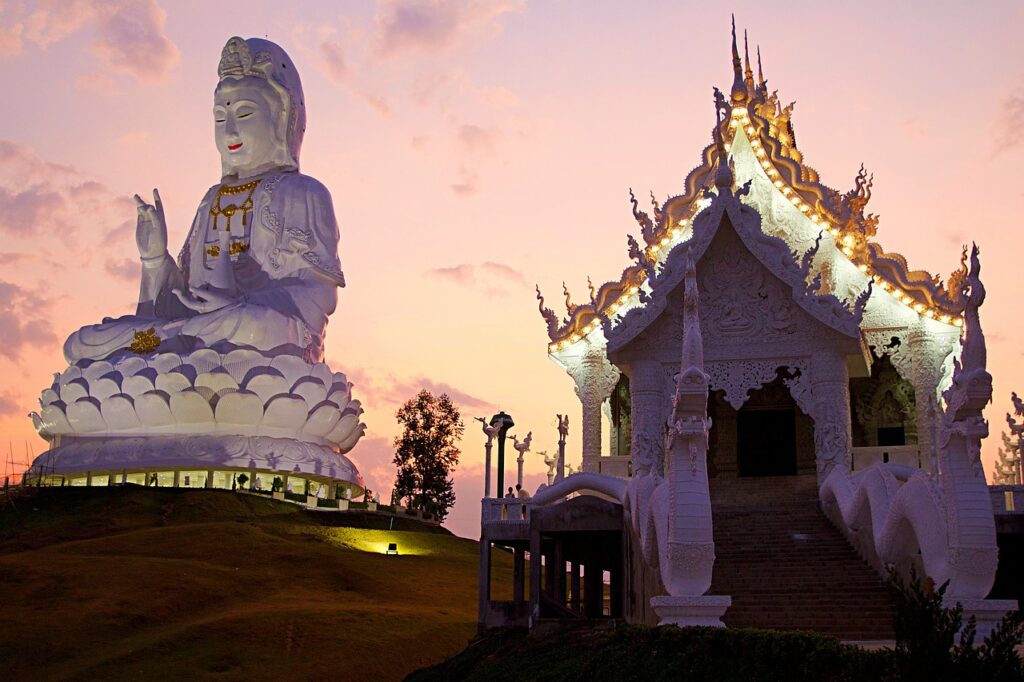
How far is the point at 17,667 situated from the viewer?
696 inches

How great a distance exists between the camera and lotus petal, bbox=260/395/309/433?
36.4 meters

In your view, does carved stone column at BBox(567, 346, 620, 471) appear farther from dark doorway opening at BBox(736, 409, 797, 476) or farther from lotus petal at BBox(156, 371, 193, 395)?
lotus petal at BBox(156, 371, 193, 395)

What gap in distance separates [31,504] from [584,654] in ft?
77.0

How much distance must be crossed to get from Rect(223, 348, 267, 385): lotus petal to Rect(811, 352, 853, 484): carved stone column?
20.8 m

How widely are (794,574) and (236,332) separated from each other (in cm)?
2478

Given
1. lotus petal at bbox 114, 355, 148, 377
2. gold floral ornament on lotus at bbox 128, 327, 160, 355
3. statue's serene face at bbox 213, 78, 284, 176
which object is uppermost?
statue's serene face at bbox 213, 78, 284, 176

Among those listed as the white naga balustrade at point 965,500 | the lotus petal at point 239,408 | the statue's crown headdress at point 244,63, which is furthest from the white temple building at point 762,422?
the statue's crown headdress at point 244,63

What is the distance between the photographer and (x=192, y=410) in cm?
3622

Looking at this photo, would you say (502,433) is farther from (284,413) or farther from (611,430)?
(284,413)

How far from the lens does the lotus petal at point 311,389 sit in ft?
120

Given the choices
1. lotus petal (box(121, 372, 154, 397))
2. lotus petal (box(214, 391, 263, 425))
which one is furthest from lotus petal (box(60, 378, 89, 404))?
lotus petal (box(214, 391, 263, 425))

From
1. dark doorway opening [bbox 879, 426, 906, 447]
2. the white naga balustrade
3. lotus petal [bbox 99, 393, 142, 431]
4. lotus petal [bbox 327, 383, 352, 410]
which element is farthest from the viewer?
lotus petal [bbox 327, 383, 352, 410]

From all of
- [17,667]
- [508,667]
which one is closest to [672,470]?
[508,667]

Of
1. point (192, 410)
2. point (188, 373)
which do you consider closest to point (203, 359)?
point (188, 373)
